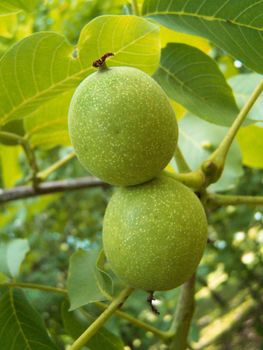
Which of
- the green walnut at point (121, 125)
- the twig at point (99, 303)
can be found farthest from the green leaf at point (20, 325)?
the green walnut at point (121, 125)

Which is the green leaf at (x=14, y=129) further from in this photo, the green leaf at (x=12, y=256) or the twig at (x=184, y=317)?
the twig at (x=184, y=317)

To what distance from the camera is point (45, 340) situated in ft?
3.76

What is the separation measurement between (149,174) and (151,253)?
0.15 m

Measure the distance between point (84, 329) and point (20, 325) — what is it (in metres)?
0.16

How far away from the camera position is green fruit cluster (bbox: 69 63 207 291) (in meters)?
0.91

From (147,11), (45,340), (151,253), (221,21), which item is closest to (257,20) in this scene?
(221,21)

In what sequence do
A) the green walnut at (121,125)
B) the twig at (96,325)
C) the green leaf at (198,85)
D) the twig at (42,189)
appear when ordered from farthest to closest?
the twig at (42,189) → the green leaf at (198,85) → the twig at (96,325) → the green walnut at (121,125)

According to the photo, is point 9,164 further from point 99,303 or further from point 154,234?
point 154,234

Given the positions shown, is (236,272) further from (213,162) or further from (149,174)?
(149,174)

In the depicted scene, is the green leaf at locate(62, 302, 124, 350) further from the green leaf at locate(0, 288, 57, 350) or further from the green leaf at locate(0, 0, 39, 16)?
the green leaf at locate(0, 0, 39, 16)

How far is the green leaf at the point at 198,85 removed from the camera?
1233 mm

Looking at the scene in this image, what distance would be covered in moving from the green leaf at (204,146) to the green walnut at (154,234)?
0.55m

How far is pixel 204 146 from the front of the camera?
5.27 feet

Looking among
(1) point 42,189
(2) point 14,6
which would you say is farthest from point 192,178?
(1) point 42,189
